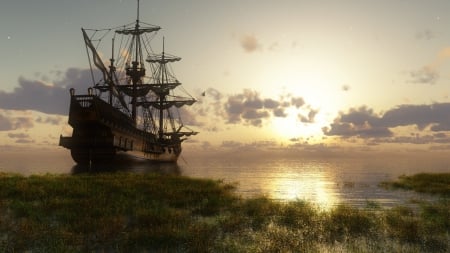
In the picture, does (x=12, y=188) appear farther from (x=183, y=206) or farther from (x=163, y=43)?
(x=163, y=43)

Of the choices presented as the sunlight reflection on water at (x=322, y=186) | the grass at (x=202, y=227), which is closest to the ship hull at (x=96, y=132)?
the sunlight reflection on water at (x=322, y=186)

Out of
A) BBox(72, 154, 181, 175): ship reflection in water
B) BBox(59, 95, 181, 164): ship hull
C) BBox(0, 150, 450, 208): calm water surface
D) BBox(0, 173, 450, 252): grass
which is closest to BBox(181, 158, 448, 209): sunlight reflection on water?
BBox(0, 150, 450, 208): calm water surface

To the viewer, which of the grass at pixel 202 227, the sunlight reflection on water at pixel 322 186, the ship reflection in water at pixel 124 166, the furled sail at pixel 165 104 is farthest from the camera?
the furled sail at pixel 165 104

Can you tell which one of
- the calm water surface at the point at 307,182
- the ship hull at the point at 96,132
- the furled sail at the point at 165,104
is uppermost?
the furled sail at the point at 165,104

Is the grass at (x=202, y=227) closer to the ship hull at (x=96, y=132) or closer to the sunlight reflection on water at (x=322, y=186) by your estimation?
the sunlight reflection on water at (x=322, y=186)

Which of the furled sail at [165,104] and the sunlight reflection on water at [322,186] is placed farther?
the furled sail at [165,104]

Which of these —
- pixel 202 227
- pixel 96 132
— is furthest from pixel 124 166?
pixel 202 227

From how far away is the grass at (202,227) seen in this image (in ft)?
31.6

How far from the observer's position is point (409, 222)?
12.8 metres

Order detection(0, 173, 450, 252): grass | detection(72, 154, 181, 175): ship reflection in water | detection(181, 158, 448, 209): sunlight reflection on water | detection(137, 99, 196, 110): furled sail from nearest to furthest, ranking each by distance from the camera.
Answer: detection(0, 173, 450, 252): grass → detection(181, 158, 448, 209): sunlight reflection on water → detection(72, 154, 181, 175): ship reflection in water → detection(137, 99, 196, 110): furled sail

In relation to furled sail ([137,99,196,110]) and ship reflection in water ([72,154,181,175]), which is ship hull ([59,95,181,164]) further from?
furled sail ([137,99,196,110])

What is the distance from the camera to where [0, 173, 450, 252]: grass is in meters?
9.63

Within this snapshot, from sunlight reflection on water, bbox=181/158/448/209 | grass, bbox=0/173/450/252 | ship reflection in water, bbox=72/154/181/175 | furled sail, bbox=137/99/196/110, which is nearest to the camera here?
grass, bbox=0/173/450/252

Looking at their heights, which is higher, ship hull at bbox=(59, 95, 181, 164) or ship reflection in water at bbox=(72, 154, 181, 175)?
ship hull at bbox=(59, 95, 181, 164)
